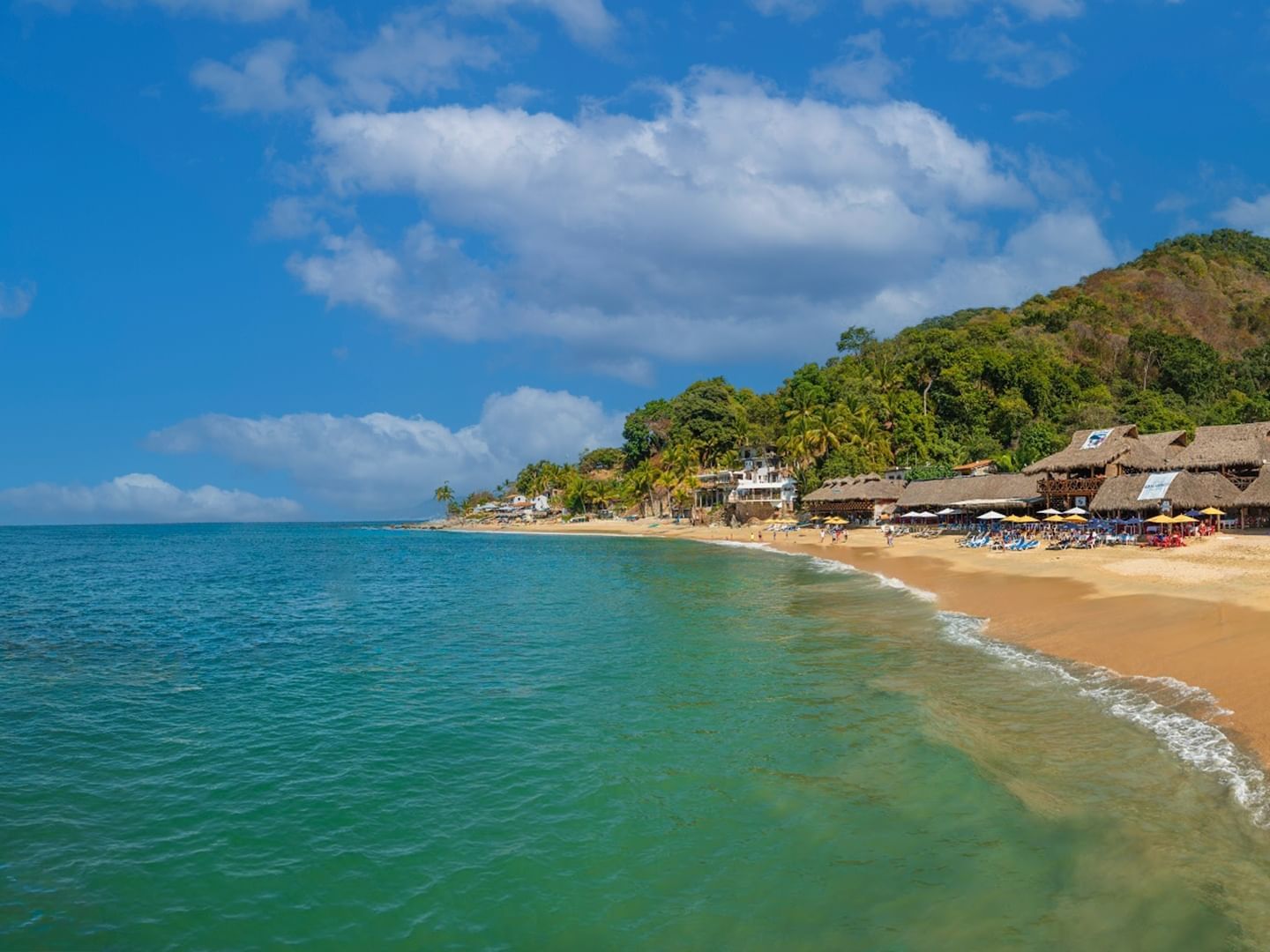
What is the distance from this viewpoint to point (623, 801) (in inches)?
371

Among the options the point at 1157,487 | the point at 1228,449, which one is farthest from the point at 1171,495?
the point at 1228,449

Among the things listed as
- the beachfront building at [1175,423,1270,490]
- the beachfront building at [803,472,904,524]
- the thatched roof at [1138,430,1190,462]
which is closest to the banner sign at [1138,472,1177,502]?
the beachfront building at [1175,423,1270,490]

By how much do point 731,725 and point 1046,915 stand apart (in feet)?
19.7

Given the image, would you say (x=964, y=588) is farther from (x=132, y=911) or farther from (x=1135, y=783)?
(x=132, y=911)

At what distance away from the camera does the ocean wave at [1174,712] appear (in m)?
8.95

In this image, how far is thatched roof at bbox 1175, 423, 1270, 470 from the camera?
42.0 meters

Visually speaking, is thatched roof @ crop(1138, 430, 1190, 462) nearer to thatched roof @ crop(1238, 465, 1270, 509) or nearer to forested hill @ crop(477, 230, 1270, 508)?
thatched roof @ crop(1238, 465, 1270, 509)

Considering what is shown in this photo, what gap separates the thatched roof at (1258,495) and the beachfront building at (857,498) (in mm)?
26591

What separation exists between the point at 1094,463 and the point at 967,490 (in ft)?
32.2

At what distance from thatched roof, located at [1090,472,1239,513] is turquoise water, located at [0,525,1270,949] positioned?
2574 centimetres

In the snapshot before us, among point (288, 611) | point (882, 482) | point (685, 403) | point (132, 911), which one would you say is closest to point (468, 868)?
point (132, 911)

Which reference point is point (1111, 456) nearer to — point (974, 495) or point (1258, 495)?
point (1258, 495)

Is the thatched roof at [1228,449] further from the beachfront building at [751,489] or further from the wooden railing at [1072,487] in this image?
the beachfront building at [751,489]

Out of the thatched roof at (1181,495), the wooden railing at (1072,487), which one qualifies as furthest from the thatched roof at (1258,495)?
the wooden railing at (1072,487)
